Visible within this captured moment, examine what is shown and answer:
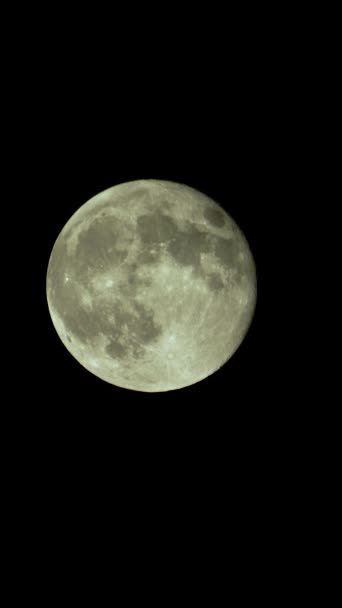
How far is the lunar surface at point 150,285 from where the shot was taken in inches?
182

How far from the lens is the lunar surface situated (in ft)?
15.1

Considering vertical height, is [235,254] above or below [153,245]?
above

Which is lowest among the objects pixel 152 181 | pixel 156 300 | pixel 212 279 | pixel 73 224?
pixel 156 300

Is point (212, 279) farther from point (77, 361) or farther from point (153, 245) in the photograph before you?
point (77, 361)

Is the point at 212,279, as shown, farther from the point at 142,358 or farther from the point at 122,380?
the point at 122,380

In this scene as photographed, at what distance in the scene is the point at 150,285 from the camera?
458 cm

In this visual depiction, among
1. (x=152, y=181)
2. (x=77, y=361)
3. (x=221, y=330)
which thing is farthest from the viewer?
(x=77, y=361)

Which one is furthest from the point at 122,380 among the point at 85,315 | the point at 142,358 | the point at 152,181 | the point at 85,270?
the point at 152,181

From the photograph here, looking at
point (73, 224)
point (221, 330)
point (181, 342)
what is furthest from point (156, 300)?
point (73, 224)

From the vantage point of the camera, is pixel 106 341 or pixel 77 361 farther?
pixel 77 361

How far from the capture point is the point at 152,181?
17.5 feet

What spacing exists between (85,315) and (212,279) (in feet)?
4.14

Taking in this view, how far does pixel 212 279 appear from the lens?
4789 mm

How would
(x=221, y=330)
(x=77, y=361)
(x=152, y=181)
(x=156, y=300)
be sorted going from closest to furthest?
(x=156, y=300) < (x=221, y=330) < (x=152, y=181) < (x=77, y=361)
